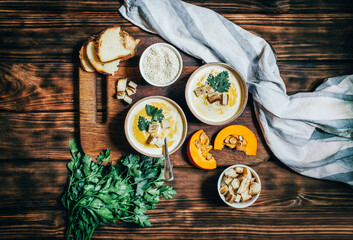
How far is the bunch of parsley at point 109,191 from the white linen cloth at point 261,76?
2.72 ft

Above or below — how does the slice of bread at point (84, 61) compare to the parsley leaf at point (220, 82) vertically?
above

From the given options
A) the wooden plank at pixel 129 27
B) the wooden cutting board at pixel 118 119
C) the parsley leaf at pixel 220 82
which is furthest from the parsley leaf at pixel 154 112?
the wooden plank at pixel 129 27

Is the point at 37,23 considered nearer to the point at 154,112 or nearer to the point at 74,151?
the point at 74,151

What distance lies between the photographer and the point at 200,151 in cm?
187

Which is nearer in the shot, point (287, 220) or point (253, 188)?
point (253, 188)

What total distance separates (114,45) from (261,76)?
1056mm

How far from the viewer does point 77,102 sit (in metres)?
1.99

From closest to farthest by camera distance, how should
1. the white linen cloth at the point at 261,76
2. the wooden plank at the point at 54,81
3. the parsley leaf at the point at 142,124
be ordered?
the parsley leaf at the point at 142,124, the white linen cloth at the point at 261,76, the wooden plank at the point at 54,81

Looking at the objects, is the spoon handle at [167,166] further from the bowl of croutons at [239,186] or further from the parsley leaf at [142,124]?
the bowl of croutons at [239,186]

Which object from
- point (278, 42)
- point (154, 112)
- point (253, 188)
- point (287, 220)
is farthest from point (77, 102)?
point (287, 220)

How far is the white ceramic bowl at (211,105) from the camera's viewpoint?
1.81 m

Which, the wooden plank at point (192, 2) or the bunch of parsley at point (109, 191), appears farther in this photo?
the wooden plank at point (192, 2)

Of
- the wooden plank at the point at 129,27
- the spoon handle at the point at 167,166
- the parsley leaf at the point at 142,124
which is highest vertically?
the wooden plank at the point at 129,27

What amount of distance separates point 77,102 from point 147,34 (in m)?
0.73
